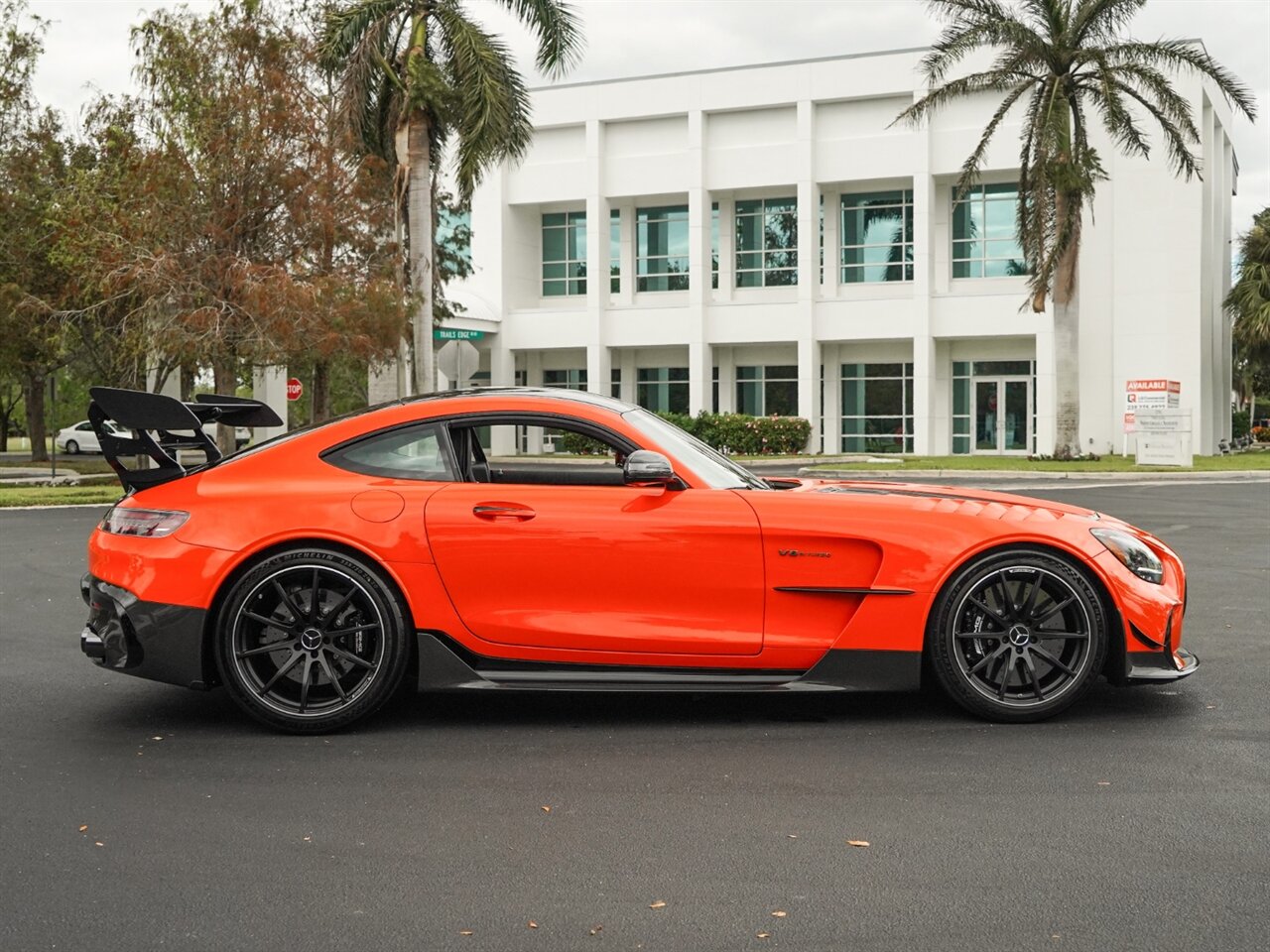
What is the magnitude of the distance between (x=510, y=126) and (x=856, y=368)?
849 inches

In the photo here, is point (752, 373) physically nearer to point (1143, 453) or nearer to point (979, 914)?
point (1143, 453)

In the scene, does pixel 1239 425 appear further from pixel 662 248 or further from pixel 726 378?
pixel 662 248

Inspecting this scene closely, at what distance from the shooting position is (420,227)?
1026 inches

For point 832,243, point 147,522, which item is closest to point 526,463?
point 147,522

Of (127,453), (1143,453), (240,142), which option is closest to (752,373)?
(1143,453)

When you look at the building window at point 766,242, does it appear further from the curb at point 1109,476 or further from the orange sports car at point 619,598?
the orange sports car at point 619,598

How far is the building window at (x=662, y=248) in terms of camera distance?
153 ft

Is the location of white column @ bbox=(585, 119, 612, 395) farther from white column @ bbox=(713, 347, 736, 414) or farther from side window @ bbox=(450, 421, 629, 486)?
side window @ bbox=(450, 421, 629, 486)

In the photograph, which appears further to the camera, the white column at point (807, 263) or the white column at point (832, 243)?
the white column at point (832, 243)

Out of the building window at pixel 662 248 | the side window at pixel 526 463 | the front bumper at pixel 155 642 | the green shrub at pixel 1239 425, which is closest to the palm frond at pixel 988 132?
the building window at pixel 662 248

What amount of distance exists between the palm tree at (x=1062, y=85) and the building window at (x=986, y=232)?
9885mm

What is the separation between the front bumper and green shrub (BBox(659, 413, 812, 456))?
114 ft

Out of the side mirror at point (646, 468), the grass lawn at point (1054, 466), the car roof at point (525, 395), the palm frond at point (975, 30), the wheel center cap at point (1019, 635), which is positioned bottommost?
the grass lawn at point (1054, 466)

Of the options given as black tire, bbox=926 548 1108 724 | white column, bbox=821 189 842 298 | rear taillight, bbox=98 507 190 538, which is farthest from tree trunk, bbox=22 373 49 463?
black tire, bbox=926 548 1108 724
